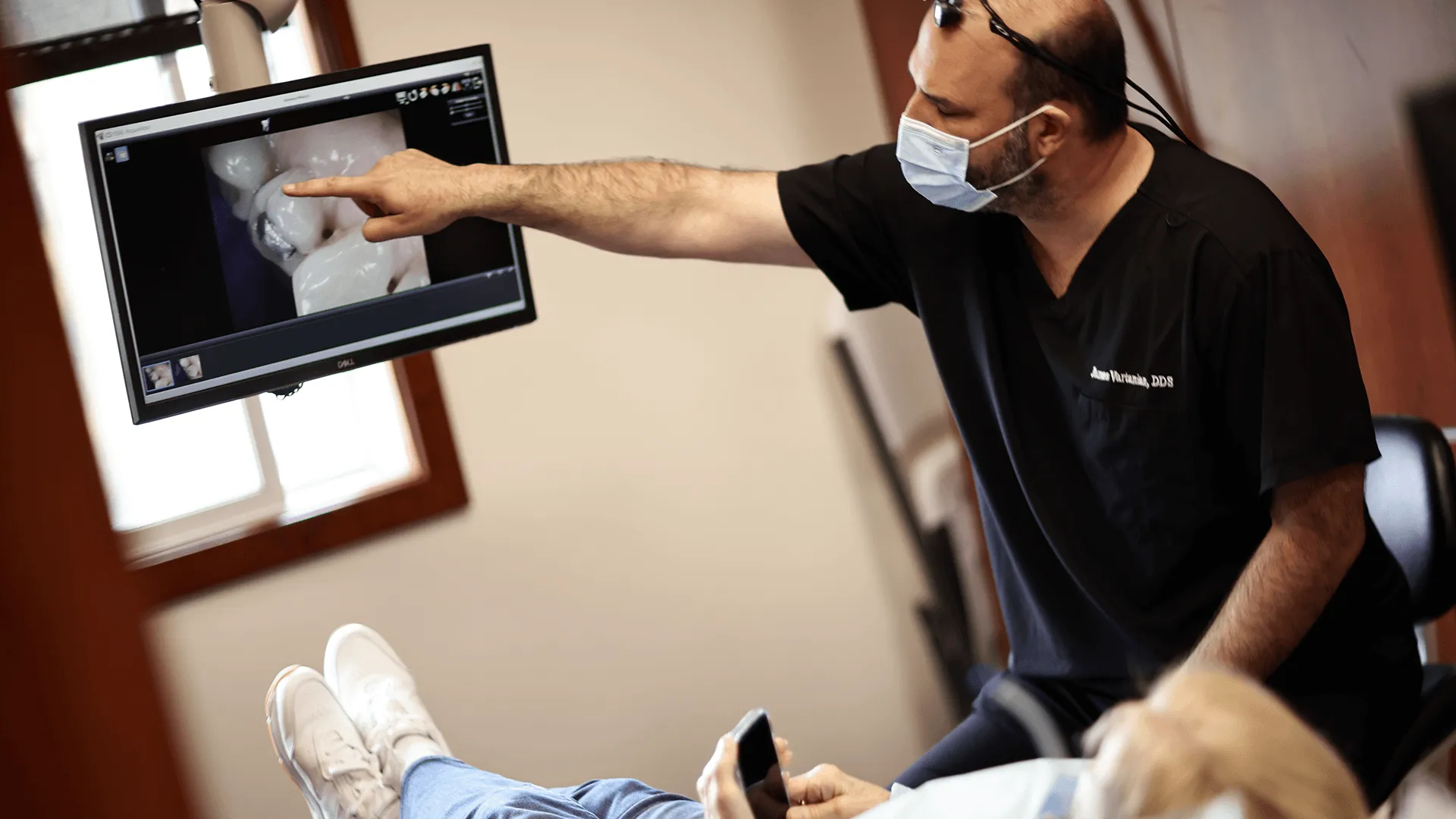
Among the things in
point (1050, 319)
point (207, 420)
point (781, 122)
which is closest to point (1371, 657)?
point (1050, 319)

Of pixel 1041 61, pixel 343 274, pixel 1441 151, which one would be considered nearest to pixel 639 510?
pixel 343 274

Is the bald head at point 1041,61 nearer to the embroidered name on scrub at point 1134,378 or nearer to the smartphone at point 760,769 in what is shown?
the embroidered name on scrub at point 1134,378

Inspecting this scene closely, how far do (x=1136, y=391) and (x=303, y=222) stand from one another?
38.4 inches

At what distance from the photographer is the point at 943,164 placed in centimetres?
137

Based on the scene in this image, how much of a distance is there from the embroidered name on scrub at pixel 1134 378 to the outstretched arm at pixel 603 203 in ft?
1.38

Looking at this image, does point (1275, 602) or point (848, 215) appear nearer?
point (1275, 602)

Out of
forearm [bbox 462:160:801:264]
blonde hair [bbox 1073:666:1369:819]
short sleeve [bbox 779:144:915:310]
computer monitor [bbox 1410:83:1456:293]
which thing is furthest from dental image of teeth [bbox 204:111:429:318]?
computer monitor [bbox 1410:83:1456:293]

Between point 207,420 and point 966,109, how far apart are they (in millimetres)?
1456

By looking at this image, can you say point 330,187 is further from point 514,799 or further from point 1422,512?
point 1422,512

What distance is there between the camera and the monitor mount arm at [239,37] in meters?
1.29

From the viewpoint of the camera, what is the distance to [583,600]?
225 centimetres

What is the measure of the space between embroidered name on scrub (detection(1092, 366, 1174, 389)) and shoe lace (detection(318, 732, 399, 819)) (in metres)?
1.13

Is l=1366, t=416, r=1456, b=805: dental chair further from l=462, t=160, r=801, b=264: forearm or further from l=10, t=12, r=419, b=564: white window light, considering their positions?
l=10, t=12, r=419, b=564: white window light

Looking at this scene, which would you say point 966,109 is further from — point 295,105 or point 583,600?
point 583,600
